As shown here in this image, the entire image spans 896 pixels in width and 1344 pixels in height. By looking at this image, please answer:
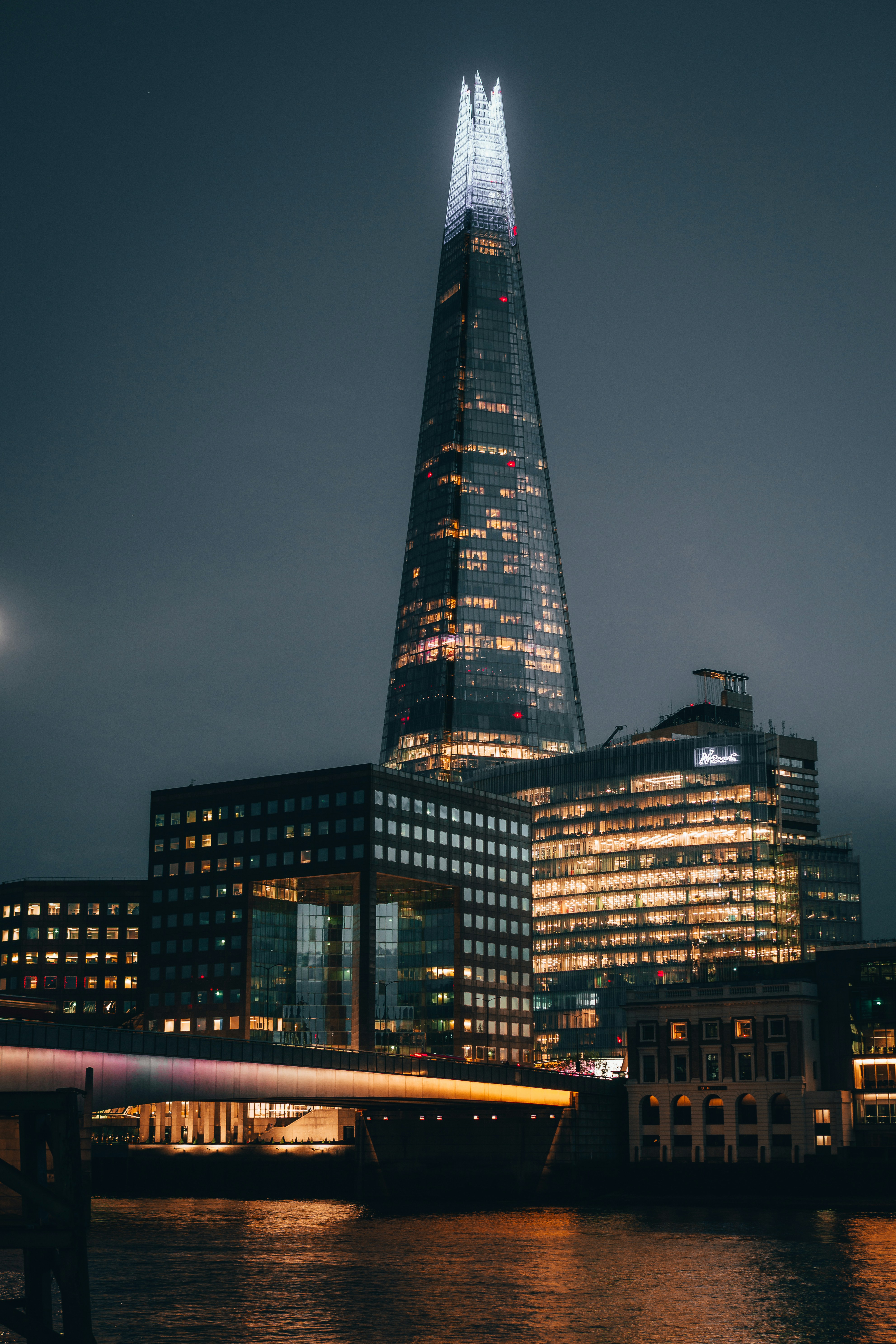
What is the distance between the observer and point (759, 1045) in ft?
509

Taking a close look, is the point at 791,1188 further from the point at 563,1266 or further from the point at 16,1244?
the point at 16,1244

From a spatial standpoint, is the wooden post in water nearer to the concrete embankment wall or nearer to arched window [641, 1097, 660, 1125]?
the concrete embankment wall

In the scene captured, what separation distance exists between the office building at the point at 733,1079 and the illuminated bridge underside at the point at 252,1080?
40.5 feet

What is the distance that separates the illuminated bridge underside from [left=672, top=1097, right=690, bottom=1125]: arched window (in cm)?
1266

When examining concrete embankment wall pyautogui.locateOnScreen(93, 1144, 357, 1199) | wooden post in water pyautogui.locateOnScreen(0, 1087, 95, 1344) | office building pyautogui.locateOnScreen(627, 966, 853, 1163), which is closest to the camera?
wooden post in water pyautogui.locateOnScreen(0, 1087, 95, 1344)

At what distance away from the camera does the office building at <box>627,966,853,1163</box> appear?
494 feet

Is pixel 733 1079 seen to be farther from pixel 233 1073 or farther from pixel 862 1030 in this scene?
pixel 233 1073

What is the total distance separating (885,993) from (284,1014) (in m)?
79.1

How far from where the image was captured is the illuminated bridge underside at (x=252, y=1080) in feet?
315

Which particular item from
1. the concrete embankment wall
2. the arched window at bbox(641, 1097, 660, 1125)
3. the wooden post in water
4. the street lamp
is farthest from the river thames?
the street lamp

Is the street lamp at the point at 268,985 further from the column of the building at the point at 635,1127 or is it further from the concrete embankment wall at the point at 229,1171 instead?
the column of the building at the point at 635,1127

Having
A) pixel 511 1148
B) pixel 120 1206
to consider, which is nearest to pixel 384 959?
pixel 511 1148

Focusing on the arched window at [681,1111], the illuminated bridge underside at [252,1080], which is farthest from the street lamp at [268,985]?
the arched window at [681,1111]

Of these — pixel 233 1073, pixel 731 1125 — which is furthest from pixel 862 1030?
pixel 233 1073
